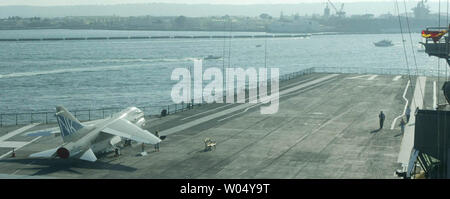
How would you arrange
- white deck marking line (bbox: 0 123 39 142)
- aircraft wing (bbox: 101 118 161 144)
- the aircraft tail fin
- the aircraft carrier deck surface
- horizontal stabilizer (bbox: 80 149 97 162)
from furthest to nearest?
white deck marking line (bbox: 0 123 39 142) → aircraft wing (bbox: 101 118 161 144) → the aircraft tail fin → horizontal stabilizer (bbox: 80 149 97 162) → the aircraft carrier deck surface

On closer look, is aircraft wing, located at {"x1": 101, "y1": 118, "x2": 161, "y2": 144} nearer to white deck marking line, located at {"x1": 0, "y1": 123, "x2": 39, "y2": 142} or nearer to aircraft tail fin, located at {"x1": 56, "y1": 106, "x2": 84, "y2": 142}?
aircraft tail fin, located at {"x1": 56, "y1": 106, "x2": 84, "y2": 142}

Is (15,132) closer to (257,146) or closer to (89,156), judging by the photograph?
(89,156)

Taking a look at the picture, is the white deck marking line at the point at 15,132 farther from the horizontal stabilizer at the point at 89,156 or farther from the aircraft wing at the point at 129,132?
the horizontal stabilizer at the point at 89,156

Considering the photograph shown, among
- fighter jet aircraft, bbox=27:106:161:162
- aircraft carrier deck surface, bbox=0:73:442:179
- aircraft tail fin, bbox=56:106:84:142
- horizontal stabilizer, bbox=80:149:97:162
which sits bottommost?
aircraft carrier deck surface, bbox=0:73:442:179


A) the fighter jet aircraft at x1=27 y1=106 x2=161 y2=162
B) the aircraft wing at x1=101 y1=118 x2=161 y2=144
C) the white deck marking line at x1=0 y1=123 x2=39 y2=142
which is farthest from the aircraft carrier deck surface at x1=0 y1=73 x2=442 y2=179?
the aircraft wing at x1=101 y1=118 x2=161 y2=144

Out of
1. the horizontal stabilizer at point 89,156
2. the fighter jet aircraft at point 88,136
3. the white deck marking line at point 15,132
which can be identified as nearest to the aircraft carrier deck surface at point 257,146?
the white deck marking line at point 15,132

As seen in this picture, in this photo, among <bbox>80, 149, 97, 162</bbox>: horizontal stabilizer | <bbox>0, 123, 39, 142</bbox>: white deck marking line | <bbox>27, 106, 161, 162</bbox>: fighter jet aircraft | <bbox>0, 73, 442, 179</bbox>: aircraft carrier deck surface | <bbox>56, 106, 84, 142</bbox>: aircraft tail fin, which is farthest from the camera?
<bbox>0, 123, 39, 142</bbox>: white deck marking line

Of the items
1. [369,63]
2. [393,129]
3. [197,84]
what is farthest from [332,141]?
[369,63]
